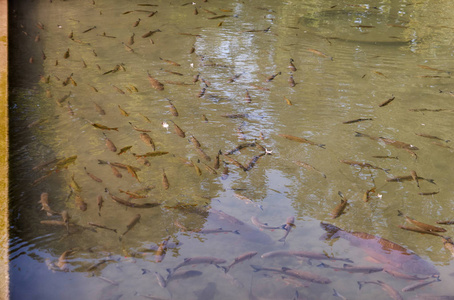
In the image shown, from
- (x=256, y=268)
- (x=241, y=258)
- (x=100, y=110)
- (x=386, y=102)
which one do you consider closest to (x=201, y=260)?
(x=241, y=258)

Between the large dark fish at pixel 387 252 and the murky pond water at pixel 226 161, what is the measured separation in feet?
0.05

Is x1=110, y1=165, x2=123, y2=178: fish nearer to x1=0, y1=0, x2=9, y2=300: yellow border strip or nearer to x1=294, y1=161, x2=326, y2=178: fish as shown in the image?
x1=0, y1=0, x2=9, y2=300: yellow border strip

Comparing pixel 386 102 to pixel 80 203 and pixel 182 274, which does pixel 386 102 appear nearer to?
pixel 182 274

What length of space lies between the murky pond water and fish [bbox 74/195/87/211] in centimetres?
2

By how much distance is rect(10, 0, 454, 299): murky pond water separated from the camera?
2.97 metres

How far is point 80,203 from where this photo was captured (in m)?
3.58

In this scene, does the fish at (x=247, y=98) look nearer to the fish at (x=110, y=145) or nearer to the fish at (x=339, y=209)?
the fish at (x=110, y=145)

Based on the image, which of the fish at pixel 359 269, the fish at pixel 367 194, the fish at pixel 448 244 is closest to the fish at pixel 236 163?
the fish at pixel 367 194

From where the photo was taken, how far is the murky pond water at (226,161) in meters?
2.97

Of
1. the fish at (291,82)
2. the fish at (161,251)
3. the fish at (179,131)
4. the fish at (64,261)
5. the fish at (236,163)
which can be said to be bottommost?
the fish at (64,261)

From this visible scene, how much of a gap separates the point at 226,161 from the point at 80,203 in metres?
1.50

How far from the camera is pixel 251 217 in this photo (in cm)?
350

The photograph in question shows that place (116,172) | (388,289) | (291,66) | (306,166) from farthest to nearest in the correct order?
1. (291,66)
2. (306,166)
3. (116,172)
4. (388,289)

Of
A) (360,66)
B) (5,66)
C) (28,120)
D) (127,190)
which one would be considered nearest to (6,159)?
(28,120)
